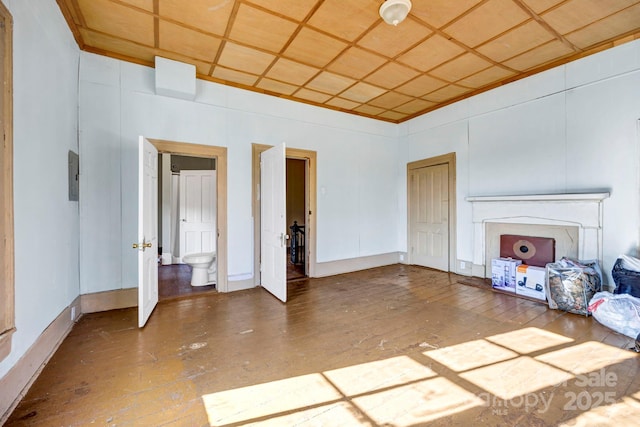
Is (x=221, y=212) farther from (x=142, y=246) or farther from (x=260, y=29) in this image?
(x=260, y=29)

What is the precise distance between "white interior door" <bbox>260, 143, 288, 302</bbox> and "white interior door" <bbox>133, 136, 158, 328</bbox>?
142cm

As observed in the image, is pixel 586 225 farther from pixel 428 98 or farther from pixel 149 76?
pixel 149 76

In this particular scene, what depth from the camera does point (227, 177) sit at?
13.6ft

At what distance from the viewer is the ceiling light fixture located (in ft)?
8.20

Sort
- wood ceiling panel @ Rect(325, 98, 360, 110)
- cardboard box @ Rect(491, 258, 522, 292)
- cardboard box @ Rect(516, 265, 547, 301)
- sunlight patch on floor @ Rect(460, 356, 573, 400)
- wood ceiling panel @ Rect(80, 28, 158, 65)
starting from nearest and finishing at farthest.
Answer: sunlight patch on floor @ Rect(460, 356, 573, 400) < wood ceiling panel @ Rect(80, 28, 158, 65) < cardboard box @ Rect(516, 265, 547, 301) < cardboard box @ Rect(491, 258, 522, 292) < wood ceiling panel @ Rect(325, 98, 360, 110)

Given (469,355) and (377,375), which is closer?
(377,375)

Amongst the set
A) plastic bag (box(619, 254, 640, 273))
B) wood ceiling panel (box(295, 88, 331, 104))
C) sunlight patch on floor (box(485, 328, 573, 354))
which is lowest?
sunlight patch on floor (box(485, 328, 573, 354))

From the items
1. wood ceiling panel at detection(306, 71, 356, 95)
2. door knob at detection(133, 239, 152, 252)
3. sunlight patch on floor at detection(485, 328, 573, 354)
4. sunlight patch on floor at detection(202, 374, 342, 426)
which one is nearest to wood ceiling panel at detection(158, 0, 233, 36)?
wood ceiling panel at detection(306, 71, 356, 95)

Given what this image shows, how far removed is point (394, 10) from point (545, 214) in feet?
10.9

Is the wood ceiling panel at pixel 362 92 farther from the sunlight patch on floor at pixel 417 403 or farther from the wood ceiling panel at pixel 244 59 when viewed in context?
the sunlight patch on floor at pixel 417 403

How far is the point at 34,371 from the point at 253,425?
1.77 m

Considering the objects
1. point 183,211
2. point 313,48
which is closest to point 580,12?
point 313,48

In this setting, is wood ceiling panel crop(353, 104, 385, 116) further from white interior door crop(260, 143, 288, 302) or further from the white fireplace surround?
the white fireplace surround

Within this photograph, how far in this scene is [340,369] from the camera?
7.01ft
